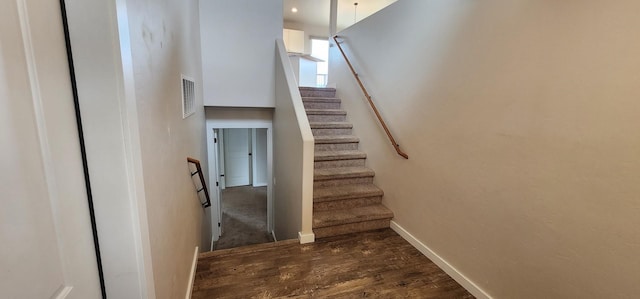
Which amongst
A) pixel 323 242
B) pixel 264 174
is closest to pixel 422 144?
pixel 323 242

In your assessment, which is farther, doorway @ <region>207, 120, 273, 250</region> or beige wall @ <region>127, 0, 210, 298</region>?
doorway @ <region>207, 120, 273, 250</region>

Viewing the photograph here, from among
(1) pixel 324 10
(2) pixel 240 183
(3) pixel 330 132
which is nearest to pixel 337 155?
(3) pixel 330 132

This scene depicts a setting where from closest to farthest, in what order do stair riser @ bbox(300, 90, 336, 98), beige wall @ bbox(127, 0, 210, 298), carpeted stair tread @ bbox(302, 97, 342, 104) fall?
1. beige wall @ bbox(127, 0, 210, 298)
2. carpeted stair tread @ bbox(302, 97, 342, 104)
3. stair riser @ bbox(300, 90, 336, 98)

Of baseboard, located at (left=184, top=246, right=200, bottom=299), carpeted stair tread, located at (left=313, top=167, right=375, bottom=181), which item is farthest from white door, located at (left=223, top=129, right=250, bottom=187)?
baseboard, located at (left=184, top=246, right=200, bottom=299)

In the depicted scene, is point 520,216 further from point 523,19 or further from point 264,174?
point 264,174

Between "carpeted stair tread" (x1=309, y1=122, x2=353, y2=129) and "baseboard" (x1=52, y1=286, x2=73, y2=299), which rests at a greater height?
"carpeted stair tread" (x1=309, y1=122, x2=353, y2=129)

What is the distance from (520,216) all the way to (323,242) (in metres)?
1.64

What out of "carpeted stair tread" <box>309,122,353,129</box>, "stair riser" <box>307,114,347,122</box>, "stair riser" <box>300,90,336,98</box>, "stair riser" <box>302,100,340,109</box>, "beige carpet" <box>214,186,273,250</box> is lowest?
"beige carpet" <box>214,186,273,250</box>

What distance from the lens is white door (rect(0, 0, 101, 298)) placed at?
0.56 meters

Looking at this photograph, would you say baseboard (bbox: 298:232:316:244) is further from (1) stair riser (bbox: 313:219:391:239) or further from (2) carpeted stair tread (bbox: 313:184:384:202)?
(2) carpeted stair tread (bbox: 313:184:384:202)

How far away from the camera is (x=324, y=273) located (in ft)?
7.07

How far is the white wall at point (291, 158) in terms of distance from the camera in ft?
8.28

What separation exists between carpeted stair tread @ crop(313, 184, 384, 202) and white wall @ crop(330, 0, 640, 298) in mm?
536

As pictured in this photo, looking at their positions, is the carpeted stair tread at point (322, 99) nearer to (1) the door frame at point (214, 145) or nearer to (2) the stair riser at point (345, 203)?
(1) the door frame at point (214, 145)
